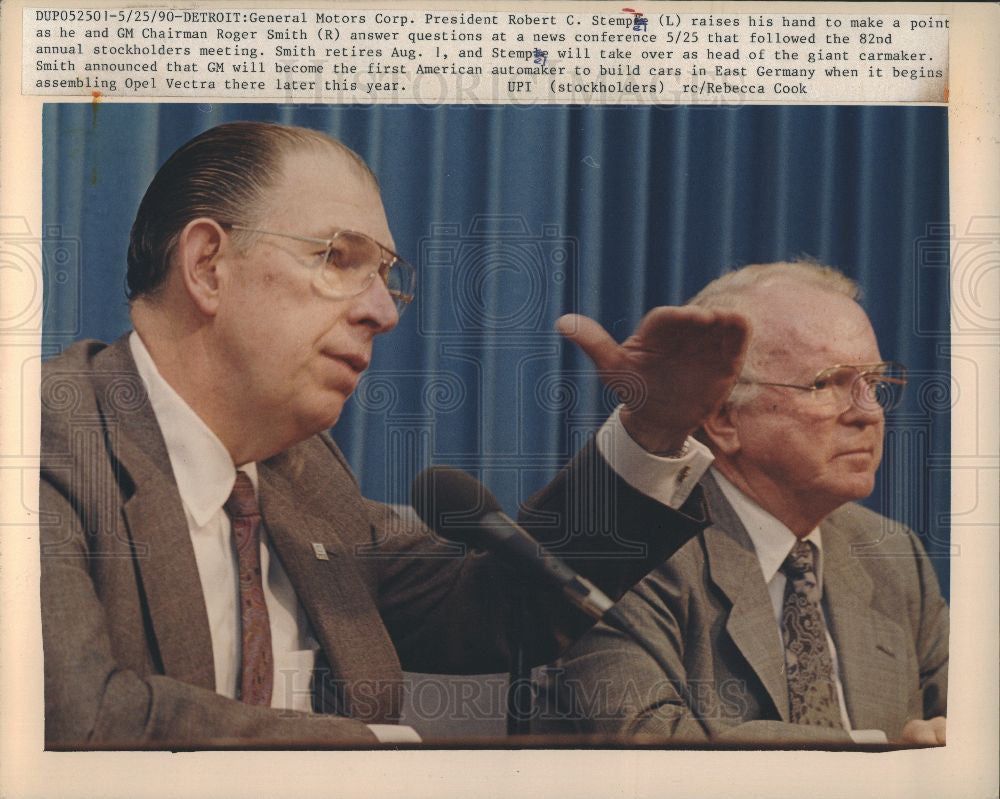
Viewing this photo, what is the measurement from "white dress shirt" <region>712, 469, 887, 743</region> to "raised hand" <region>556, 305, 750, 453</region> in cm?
23

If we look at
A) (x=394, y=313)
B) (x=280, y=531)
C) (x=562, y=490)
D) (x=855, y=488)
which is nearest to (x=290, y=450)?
(x=280, y=531)

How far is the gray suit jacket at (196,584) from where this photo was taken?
3914 millimetres

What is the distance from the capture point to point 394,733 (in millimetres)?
4102

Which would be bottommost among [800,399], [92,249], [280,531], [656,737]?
[656,737]

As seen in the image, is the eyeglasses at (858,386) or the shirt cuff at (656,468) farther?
the eyeglasses at (858,386)

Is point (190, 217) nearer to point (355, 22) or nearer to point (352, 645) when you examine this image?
point (355, 22)

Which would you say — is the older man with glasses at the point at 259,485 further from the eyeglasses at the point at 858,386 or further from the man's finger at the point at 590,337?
the eyeglasses at the point at 858,386

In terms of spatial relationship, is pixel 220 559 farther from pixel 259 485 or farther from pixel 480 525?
pixel 480 525

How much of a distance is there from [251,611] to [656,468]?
4.06ft

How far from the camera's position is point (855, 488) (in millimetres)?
4227

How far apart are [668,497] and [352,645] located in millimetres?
1015

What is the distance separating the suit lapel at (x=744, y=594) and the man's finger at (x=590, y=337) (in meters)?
0.47

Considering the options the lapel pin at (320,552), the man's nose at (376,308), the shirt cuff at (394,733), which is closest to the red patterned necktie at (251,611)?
the lapel pin at (320,552)

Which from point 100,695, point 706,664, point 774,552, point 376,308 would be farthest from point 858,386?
point 100,695
